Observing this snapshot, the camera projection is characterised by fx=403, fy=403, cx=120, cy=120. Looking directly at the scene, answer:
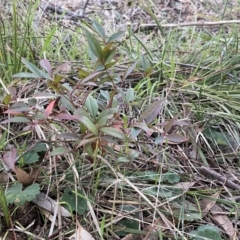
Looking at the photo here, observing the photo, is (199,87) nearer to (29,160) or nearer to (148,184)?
(148,184)

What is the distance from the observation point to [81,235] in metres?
0.98

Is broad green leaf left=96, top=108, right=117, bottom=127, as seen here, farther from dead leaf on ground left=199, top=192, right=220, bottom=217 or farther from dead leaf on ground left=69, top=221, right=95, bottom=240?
dead leaf on ground left=199, top=192, right=220, bottom=217

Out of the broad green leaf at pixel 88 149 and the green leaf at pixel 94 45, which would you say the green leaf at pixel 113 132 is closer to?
the broad green leaf at pixel 88 149

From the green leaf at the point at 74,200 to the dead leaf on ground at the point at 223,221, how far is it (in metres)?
0.36

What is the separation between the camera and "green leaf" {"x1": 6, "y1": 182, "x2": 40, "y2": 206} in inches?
39.1

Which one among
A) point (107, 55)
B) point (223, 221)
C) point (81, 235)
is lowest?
point (223, 221)

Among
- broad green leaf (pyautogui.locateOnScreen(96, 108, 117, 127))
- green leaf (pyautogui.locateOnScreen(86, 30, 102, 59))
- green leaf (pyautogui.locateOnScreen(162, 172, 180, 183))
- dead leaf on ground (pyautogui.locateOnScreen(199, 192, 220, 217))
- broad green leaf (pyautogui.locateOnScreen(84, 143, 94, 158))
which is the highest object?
green leaf (pyautogui.locateOnScreen(86, 30, 102, 59))

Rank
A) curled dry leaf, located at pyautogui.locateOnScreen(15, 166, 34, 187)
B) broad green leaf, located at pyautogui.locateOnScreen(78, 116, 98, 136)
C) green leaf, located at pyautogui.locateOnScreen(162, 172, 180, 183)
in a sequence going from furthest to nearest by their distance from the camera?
green leaf, located at pyautogui.locateOnScreen(162, 172, 180, 183) → curled dry leaf, located at pyautogui.locateOnScreen(15, 166, 34, 187) → broad green leaf, located at pyautogui.locateOnScreen(78, 116, 98, 136)

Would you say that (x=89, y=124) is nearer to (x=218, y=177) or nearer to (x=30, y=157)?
(x=30, y=157)

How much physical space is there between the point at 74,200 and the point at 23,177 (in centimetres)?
15

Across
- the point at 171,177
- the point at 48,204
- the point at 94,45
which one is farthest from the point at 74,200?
the point at 94,45

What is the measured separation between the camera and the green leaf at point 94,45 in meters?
1.02

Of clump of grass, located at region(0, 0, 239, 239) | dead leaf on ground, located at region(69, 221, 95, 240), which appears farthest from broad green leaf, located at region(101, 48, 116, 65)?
dead leaf on ground, located at region(69, 221, 95, 240)

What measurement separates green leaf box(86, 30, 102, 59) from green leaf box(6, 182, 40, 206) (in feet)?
1.23
